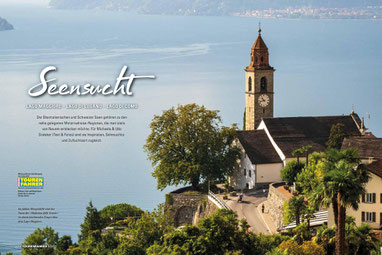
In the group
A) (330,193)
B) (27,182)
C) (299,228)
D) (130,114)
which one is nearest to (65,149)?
(130,114)

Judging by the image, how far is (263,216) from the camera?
158ft

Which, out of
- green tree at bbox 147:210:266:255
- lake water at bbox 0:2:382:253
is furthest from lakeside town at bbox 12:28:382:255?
lake water at bbox 0:2:382:253

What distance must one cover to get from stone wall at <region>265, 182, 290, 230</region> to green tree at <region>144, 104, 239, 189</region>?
6.84 m

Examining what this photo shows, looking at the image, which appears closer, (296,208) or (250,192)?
(296,208)

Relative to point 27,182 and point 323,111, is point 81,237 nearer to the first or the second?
point 27,182

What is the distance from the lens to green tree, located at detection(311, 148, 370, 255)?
93.1 feet

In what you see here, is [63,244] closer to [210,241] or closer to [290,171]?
[290,171]

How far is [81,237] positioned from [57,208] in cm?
2402

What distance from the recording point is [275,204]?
47.3m

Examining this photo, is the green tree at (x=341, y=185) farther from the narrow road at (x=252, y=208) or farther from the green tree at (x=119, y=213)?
the green tree at (x=119, y=213)

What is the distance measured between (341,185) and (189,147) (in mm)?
27849

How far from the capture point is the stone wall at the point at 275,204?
1790 inches

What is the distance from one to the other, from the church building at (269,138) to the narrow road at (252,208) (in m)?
2.34

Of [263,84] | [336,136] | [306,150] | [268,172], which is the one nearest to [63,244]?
[268,172]
